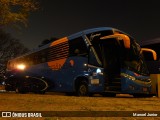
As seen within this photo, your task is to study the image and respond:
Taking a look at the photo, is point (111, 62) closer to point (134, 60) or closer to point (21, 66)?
point (134, 60)

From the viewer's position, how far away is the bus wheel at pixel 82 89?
18367mm

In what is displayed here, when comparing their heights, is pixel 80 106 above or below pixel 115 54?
below

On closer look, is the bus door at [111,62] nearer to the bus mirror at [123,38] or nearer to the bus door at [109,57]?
the bus door at [109,57]

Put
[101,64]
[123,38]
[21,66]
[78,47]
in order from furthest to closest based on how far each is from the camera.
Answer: [21,66] < [78,47] < [101,64] < [123,38]

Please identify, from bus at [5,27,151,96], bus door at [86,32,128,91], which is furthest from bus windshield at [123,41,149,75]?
bus door at [86,32,128,91]

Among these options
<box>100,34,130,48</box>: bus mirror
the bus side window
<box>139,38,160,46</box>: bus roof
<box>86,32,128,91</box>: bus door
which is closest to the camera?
<box>100,34,130,48</box>: bus mirror

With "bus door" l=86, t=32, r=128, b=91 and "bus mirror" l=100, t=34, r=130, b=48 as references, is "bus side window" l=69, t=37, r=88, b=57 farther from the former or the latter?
"bus mirror" l=100, t=34, r=130, b=48

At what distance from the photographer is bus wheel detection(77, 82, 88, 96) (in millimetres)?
18367

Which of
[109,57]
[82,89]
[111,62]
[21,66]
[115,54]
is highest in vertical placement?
[21,66]

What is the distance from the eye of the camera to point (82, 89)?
18609mm

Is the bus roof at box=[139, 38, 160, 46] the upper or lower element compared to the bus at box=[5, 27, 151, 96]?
upper

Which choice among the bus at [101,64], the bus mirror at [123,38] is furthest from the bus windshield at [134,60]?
the bus mirror at [123,38]

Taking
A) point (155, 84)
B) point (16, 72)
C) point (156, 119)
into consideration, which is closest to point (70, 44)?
point (155, 84)

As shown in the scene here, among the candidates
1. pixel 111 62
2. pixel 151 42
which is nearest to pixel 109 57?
pixel 111 62
